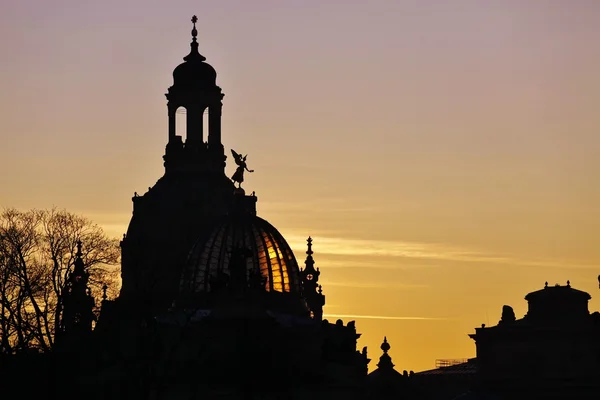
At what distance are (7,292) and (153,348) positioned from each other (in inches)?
524

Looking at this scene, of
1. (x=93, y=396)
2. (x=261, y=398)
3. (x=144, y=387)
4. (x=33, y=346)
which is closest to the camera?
(x=144, y=387)

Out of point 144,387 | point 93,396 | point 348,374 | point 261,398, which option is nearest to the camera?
point 144,387

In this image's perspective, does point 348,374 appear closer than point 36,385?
No

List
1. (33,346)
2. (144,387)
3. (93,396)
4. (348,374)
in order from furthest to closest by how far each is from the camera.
→ (348,374)
(33,346)
(93,396)
(144,387)

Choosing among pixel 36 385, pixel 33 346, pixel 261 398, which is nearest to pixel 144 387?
pixel 36 385

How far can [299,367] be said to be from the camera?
18175 cm

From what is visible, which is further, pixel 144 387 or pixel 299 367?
pixel 299 367

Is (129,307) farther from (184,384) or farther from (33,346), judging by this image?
(184,384)

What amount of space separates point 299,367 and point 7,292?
121ft

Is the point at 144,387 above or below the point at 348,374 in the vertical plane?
below

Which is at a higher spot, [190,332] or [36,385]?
[190,332]

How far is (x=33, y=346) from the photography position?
157m

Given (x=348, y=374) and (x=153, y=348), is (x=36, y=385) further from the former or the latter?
(x=348, y=374)

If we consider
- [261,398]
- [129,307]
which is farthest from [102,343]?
[261,398]
